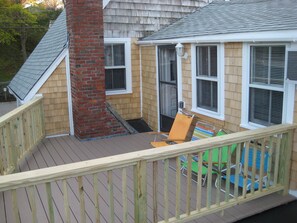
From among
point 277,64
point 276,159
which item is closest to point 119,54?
point 277,64

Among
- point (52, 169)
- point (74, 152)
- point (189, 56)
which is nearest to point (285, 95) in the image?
point (189, 56)

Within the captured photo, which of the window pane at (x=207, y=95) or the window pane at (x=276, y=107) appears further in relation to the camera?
the window pane at (x=207, y=95)

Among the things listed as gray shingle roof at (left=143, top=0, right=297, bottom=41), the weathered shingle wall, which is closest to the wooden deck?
gray shingle roof at (left=143, top=0, right=297, bottom=41)

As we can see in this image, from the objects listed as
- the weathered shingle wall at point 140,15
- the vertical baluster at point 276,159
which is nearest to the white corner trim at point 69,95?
the weathered shingle wall at point 140,15

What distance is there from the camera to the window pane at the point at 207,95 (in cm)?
570

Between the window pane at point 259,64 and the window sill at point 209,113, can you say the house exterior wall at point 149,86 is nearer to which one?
the window sill at point 209,113

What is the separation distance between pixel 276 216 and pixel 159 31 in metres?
5.43

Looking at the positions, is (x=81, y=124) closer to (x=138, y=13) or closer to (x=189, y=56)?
(x=189, y=56)

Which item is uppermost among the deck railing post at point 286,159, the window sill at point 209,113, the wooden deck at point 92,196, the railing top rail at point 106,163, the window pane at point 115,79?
the window pane at point 115,79

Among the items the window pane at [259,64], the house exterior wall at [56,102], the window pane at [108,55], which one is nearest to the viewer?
the window pane at [259,64]

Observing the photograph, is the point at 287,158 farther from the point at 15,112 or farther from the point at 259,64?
the point at 15,112

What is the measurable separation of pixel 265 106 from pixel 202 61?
1.67 m

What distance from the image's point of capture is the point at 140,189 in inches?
117

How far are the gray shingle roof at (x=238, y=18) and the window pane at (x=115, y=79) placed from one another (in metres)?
1.05
